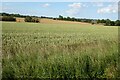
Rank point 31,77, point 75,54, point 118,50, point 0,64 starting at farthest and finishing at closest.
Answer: point 118,50 < point 75,54 < point 0,64 < point 31,77

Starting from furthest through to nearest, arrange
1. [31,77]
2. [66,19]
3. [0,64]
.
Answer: [66,19] → [0,64] → [31,77]

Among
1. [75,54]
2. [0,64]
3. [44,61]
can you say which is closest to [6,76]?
[0,64]

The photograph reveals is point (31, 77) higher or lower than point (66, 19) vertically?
lower

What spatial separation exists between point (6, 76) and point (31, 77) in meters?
0.72

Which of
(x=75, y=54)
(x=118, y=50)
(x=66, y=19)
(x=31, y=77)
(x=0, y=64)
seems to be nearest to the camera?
(x=31, y=77)

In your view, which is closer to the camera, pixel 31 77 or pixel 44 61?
pixel 31 77

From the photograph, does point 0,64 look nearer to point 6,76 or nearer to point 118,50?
point 6,76

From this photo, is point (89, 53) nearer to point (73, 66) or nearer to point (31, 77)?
point (73, 66)

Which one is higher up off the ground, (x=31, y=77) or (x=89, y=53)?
(x=89, y=53)

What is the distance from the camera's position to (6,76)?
697 cm

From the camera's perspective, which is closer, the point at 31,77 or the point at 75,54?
the point at 31,77

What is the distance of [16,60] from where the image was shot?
7605 millimetres

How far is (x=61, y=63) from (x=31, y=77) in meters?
0.99

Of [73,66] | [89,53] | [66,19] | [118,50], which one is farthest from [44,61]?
[66,19]
